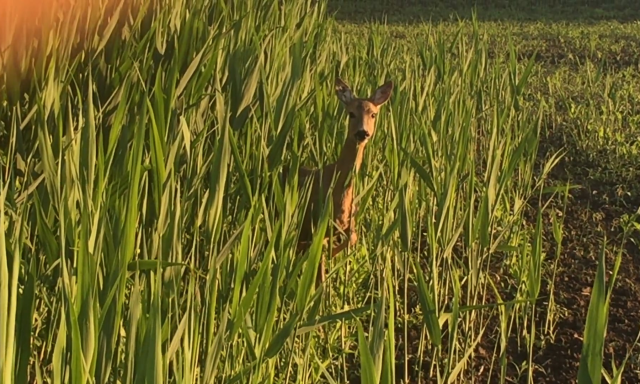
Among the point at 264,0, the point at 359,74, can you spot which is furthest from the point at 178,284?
the point at 264,0

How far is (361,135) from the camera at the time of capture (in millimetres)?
2406

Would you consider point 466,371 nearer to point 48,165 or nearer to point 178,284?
point 178,284

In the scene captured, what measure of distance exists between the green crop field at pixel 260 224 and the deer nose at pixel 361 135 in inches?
3.2

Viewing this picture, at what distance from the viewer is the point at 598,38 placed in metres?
8.90

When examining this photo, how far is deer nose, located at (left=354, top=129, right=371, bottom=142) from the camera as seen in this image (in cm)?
240

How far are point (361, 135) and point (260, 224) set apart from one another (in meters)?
0.53

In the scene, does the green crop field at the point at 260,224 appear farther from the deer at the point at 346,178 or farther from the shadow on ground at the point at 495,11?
the shadow on ground at the point at 495,11

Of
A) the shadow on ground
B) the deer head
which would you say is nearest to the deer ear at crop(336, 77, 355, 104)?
the deer head

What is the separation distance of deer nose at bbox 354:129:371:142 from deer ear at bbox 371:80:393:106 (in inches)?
8.3

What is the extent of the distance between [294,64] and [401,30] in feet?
24.7

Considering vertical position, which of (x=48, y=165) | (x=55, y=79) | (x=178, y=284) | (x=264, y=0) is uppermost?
(x=264, y=0)

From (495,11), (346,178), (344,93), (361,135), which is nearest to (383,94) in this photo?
(344,93)

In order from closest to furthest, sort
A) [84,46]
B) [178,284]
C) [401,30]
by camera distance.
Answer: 1. [178,284]
2. [84,46]
3. [401,30]

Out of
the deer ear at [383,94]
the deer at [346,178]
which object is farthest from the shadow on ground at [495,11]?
the deer at [346,178]
